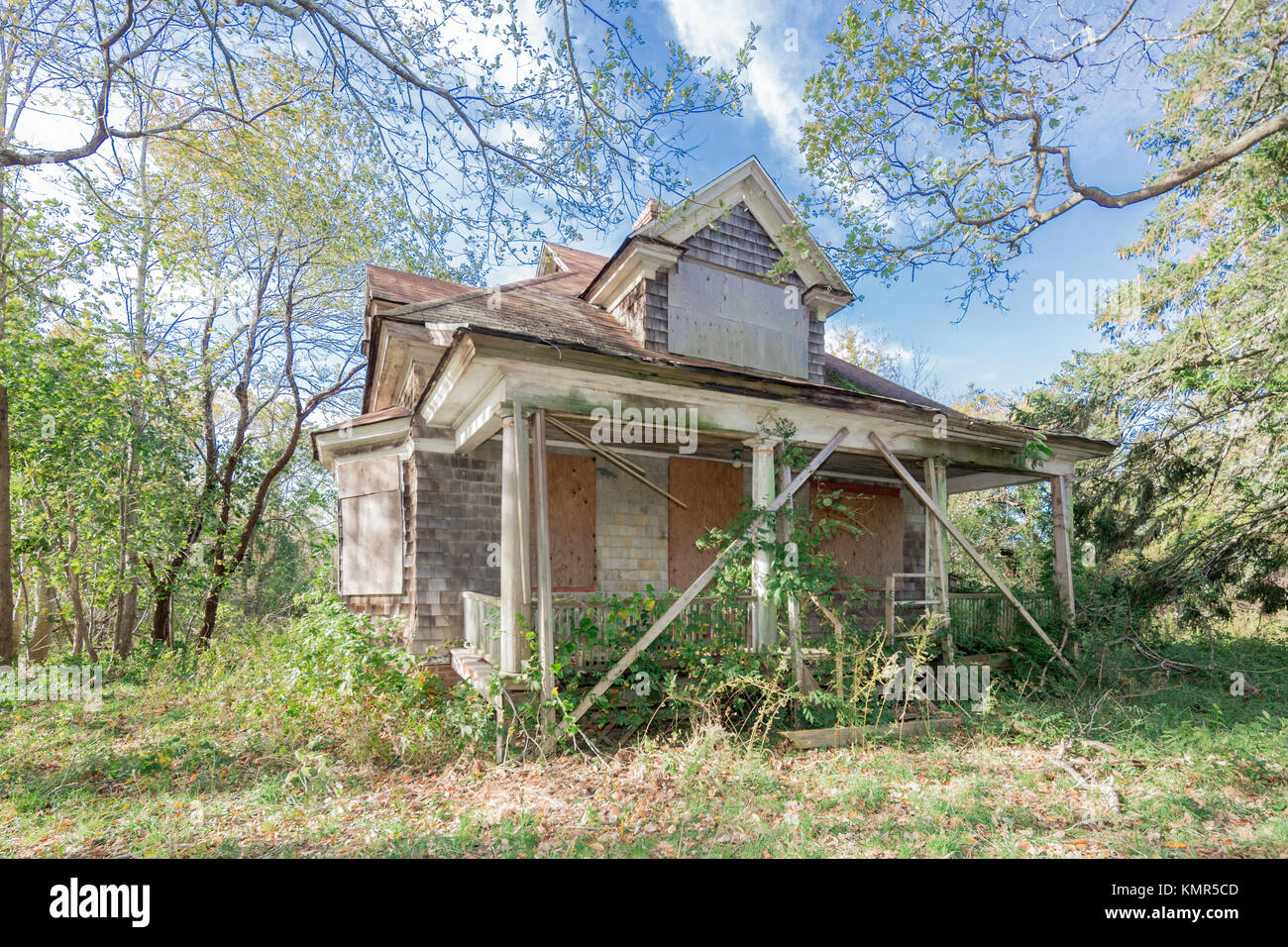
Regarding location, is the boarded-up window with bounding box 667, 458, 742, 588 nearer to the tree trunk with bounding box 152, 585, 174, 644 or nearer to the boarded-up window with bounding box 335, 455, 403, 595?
the boarded-up window with bounding box 335, 455, 403, 595

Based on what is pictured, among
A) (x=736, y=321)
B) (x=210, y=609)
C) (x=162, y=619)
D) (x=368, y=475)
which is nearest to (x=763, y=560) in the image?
(x=736, y=321)

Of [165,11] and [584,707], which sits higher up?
[165,11]

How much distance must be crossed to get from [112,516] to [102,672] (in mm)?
2728

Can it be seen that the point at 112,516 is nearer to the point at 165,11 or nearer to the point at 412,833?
the point at 165,11

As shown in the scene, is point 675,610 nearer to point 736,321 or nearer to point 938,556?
point 938,556

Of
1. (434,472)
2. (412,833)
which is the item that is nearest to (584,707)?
(412,833)

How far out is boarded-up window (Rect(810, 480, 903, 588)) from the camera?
10641 mm

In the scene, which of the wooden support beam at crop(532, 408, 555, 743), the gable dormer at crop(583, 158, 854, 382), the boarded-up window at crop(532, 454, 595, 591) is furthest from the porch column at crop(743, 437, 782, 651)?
the boarded-up window at crop(532, 454, 595, 591)

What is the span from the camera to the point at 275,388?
15.8 metres

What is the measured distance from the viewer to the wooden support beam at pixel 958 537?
724 cm

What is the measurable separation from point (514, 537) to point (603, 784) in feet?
7.38

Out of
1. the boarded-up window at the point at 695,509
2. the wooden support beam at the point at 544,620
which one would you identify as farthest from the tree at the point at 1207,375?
the wooden support beam at the point at 544,620

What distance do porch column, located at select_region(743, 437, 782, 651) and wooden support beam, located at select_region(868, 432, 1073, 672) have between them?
166 cm

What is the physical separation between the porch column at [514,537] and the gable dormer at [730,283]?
11.8 feet
